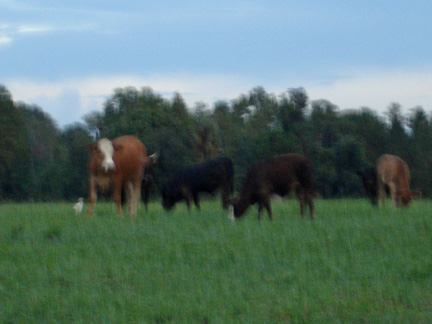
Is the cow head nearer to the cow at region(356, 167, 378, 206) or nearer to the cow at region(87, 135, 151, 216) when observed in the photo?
the cow at region(87, 135, 151, 216)

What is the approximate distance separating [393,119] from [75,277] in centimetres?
6452

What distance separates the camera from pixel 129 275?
8.80m

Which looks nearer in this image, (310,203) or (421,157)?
(310,203)

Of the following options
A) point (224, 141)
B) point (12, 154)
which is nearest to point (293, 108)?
point (224, 141)

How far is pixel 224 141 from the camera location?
69500mm

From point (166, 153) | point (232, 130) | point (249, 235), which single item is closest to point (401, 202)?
point (249, 235)

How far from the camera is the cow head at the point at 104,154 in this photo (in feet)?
51.7

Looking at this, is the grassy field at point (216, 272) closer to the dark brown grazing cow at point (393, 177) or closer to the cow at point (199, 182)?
the cow at point (199, 182)

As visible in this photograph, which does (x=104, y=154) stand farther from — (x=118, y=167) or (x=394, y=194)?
(x=394, y=194)

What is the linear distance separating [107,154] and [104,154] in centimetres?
6

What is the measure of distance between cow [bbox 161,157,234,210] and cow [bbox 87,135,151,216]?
6.54 feet

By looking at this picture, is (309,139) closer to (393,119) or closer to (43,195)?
(393,119)

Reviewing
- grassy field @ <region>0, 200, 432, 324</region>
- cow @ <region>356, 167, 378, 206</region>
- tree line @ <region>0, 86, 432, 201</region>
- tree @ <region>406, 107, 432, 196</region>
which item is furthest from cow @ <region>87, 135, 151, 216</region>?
tree @ <region>406, 107, 432, 196</region>

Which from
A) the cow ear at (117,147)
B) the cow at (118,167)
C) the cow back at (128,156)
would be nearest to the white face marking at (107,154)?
the cow at (118,167)
